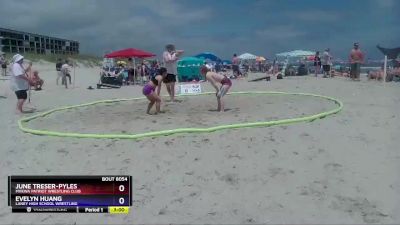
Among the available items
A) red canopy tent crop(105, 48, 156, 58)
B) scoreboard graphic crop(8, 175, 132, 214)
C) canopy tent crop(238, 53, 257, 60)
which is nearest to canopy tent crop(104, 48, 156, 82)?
red canopy tent crop(105, 48, 156, 58)

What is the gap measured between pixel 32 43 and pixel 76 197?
70.6 meters

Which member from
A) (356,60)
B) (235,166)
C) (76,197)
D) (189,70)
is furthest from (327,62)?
(76,197)

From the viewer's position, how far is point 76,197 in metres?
5.04

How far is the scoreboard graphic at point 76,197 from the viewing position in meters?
5.02

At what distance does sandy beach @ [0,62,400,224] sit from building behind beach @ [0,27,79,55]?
46596mm

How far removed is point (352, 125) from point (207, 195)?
385 cm

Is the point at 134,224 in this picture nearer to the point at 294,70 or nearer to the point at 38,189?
the point at 38,189

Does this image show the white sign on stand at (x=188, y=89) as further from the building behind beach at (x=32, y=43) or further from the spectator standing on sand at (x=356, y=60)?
the building behind beach at (x=32, y=43)

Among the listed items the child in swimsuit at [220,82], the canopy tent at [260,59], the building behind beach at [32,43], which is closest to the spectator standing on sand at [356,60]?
the child in swimsuit at [220,82]

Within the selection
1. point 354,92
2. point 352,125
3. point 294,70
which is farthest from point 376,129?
point 294,70

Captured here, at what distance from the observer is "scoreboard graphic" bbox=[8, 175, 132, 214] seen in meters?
5.02

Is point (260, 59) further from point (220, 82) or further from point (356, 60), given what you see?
point (220, 82)

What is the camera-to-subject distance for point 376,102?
10961mm

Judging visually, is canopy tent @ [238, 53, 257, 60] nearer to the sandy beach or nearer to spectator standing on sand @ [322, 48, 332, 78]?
spectator standing on sand @ [322, 48, 332, 78]
